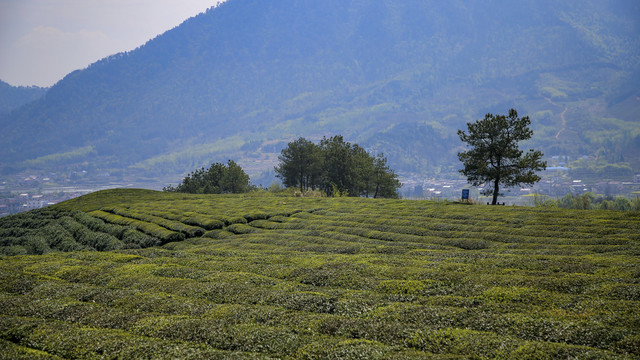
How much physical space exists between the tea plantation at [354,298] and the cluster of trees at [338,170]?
5511cm

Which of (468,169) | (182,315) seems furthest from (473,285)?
(468,169)

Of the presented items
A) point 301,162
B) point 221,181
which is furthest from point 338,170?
point 221,181

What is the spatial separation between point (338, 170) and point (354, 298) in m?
77.3

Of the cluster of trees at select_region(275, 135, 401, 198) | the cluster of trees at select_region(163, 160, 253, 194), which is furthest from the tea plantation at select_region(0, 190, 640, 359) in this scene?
the cluster of trees at select_region(163, 160, 253, 194)

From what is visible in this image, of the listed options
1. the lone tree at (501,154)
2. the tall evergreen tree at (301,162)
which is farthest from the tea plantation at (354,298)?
the tall evergreen tree at (301,162)

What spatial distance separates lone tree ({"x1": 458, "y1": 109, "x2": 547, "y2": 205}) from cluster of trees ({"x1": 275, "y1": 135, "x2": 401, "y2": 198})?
42.3 metres

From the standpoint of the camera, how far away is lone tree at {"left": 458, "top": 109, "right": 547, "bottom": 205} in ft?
167

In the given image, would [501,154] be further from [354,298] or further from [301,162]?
[301,162]

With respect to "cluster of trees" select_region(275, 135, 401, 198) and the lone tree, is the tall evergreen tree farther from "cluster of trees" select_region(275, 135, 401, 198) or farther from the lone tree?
the lone tree

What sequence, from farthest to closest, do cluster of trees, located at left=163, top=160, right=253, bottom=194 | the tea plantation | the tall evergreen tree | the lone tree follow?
cluster of trees, located at left=163, top=160, right=253, bottom=194 < the tall evergreen tree < the lone tree < the tea plantation

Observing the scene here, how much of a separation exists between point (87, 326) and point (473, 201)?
157ft

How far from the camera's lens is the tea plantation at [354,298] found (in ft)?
45.8

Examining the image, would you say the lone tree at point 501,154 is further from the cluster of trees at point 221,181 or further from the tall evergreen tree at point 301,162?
the cluster of trees at point 221,181

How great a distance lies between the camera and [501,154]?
171 ft
